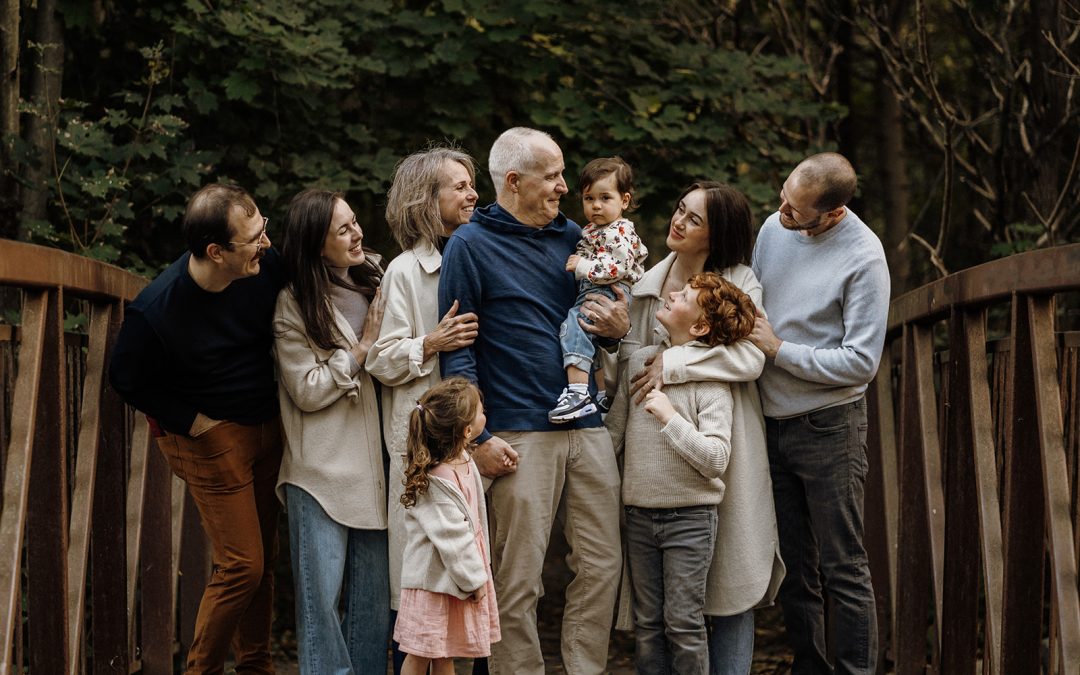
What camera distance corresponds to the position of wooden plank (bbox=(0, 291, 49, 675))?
9.48ft

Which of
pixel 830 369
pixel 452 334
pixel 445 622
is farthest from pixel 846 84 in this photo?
pixel 445 622

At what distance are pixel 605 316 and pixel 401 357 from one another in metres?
0.63

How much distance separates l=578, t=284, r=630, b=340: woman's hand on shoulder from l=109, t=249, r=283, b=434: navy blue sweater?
3.15 ft

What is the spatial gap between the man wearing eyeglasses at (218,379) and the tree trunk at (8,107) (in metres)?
2.09

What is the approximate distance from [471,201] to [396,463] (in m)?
0.90

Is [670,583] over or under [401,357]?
under

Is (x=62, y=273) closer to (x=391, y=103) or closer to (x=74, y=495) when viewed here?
(x=74, y=495)

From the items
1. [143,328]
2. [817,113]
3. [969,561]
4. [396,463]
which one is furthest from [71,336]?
[817,113]

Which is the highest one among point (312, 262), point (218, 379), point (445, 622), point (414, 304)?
point (312, 262)

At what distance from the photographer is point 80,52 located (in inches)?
230

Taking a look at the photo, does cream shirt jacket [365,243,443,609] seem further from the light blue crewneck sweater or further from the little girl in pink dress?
the light blue crewneck sweater

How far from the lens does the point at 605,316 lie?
11.6ft

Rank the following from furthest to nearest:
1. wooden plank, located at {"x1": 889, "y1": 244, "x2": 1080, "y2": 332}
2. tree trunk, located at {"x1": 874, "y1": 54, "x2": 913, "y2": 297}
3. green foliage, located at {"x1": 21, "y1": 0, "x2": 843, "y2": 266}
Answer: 1. tree trunk, located at {"x1": 874, "y1": 54, "x2": 913, "y2": 297}
2. green foliage, located at {"x1": 21, "y1": 0, "x2": 843, "y2": 266}
3. wooden plank, located at {"x1": 889, "y1": 244, "x2": 1080, "y2": 332}

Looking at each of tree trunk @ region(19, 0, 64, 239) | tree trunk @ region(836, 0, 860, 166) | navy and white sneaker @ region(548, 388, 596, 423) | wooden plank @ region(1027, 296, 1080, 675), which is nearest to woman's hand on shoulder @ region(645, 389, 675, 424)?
navy and white sneaker @ region(548, 388, 596, 423)
